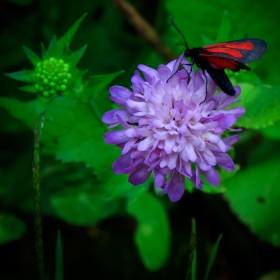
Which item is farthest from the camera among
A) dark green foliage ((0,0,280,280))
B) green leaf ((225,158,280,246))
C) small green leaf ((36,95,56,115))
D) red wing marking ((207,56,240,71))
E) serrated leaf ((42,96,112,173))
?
green leaf ((225,158,280,246))

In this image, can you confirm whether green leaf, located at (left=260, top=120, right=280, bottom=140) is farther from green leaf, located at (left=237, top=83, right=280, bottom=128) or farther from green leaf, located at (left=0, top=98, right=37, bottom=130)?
green leaf, located at (left=0, top=98, right=37, bottom=130)

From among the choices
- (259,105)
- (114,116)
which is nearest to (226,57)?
(114,116)

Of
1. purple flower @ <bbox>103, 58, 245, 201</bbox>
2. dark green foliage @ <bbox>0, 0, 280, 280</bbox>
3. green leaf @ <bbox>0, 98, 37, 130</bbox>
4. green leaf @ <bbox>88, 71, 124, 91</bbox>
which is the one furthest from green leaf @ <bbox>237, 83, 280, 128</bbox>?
green leaf @ <bbox>0, 98, 37, 130</bbox>

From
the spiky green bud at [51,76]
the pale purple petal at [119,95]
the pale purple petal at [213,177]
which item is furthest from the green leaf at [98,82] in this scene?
the pale purple petal at [213,177]

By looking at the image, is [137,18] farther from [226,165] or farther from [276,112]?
[226,165]

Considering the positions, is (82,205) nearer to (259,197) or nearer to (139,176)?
(259,197)

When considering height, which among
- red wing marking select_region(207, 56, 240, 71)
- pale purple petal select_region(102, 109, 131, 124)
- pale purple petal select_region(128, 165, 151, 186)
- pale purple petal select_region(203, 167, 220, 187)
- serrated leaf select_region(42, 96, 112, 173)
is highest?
red wing marking select_region(207, 56, 240, 71)
